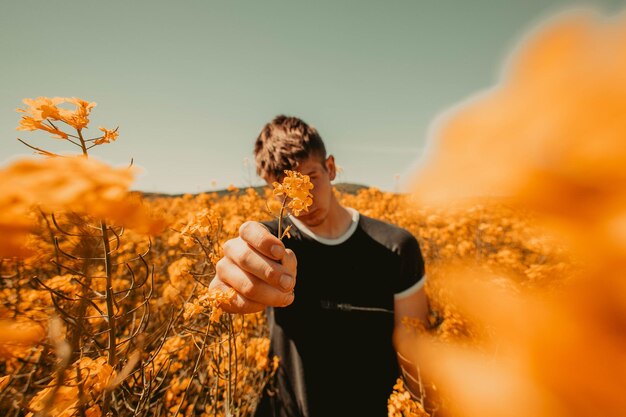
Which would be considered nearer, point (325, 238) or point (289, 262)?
point (289, 262)

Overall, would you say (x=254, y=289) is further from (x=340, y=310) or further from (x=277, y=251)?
(x=340, y=310)

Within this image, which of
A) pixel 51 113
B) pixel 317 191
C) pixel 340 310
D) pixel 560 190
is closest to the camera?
pixel 560 190

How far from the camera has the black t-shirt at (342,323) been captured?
160 centimetres

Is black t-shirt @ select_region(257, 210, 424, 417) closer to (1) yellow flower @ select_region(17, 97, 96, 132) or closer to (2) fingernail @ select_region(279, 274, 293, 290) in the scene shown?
(2) fingernail @ select_region(279, 274, 293, 290)

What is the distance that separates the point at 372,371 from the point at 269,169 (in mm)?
1529

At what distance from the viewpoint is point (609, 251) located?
0.59ft

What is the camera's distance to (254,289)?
2.52 ft

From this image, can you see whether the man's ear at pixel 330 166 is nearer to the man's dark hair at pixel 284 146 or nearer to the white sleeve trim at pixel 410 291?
the man's dark hair at pixel 284 146

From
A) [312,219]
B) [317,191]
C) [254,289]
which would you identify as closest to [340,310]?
[312,219]

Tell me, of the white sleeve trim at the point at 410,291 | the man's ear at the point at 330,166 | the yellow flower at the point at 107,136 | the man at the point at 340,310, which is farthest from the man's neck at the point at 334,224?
the yellow flower at the point at 107,136

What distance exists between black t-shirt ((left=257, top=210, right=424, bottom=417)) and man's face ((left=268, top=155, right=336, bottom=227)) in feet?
0.34

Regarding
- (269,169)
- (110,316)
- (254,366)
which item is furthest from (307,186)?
(254,366)

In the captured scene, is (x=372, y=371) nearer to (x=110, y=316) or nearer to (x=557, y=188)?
(x=110, y=316)

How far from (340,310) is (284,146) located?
120 cm
